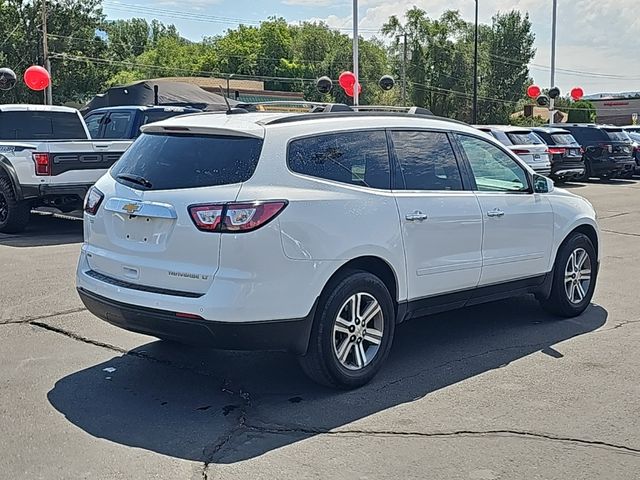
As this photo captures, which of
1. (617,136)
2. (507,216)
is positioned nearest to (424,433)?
(507,216)

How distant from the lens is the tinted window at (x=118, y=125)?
13.6 meters

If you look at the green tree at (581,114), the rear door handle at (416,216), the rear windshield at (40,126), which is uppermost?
the green tree at (581,114)

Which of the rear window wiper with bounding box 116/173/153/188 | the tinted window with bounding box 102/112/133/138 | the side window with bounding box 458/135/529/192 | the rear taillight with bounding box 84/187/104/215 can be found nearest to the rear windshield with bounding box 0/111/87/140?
the tinted window with bounding box 102/112/133/138

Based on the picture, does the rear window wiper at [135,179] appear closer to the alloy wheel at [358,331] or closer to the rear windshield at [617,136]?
the alloy wheel at [358,331]

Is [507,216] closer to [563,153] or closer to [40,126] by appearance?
[40,126]

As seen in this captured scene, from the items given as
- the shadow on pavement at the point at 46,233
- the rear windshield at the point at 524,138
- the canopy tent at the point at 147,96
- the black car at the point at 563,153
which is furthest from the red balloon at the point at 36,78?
the black car at the point at 563,153

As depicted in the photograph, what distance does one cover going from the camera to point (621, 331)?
6.69m

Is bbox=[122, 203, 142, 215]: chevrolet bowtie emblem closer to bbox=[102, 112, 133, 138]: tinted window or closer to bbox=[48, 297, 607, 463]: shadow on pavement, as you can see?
bbox=[48, 297, 607, 463]: shadow on pavement

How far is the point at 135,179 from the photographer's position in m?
5.17

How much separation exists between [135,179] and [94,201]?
0.45 metres

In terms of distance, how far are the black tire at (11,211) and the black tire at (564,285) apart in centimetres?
781

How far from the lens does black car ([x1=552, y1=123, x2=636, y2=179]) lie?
23734 millimetres

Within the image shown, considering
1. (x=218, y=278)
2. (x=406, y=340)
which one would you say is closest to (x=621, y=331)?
(x=406, y=340)

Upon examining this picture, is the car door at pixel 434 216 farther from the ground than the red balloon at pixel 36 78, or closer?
closer
